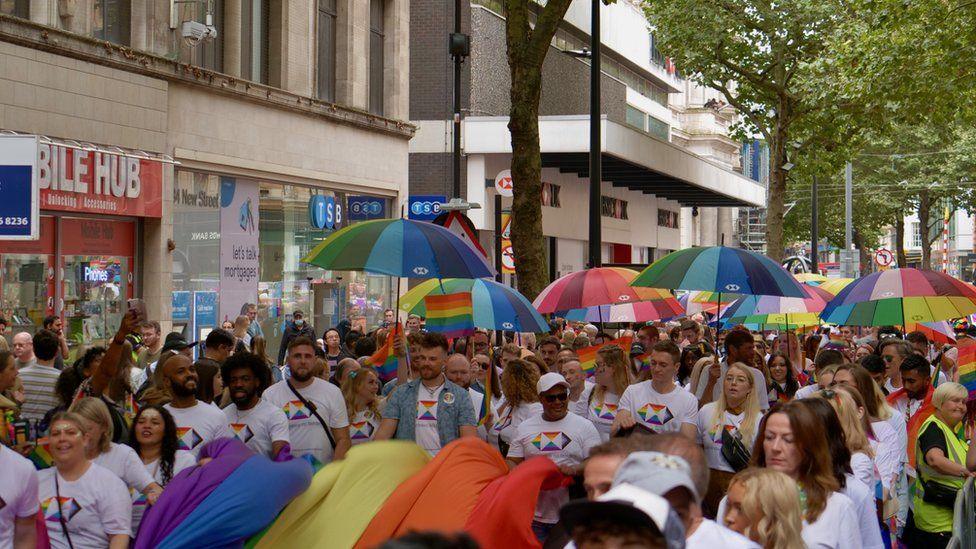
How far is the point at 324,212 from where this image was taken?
29.7 metres

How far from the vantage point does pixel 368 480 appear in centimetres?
692

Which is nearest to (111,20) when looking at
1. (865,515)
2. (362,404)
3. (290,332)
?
(290,332)

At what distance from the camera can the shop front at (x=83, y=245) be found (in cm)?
1988

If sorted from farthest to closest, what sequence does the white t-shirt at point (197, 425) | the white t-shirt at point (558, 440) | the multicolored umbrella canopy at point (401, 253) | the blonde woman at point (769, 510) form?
the multicolored umbrella canopy at point (401, 253) → the white t-shirt at point (558, 440) → the white t-shirt at point (197, 425) → the blonde woman at point (769, 510)

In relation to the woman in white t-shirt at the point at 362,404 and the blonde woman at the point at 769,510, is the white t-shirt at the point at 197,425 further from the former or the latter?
the blonde woman at the point at 769,510

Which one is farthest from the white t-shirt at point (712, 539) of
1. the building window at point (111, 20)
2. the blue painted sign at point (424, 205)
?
the blue painted sign at point (424, 205)

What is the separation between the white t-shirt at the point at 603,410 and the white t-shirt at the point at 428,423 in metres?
1.74

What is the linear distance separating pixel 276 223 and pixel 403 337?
1651cm

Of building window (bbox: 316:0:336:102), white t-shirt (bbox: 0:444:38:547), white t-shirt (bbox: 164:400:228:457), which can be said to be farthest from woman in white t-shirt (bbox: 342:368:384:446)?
building window (bbox: 316:0:336:102)

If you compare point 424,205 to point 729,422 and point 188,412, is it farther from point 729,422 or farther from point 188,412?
point 188,412

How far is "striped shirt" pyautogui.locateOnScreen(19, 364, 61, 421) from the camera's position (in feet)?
35.9

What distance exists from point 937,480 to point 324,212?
21710 millimetres

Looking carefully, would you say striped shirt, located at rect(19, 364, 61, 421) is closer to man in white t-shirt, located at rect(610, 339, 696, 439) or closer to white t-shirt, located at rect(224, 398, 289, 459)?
white t-shirt, located at rect(224, 398, 289, 459)

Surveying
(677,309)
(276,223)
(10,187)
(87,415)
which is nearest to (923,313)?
(677,309)
